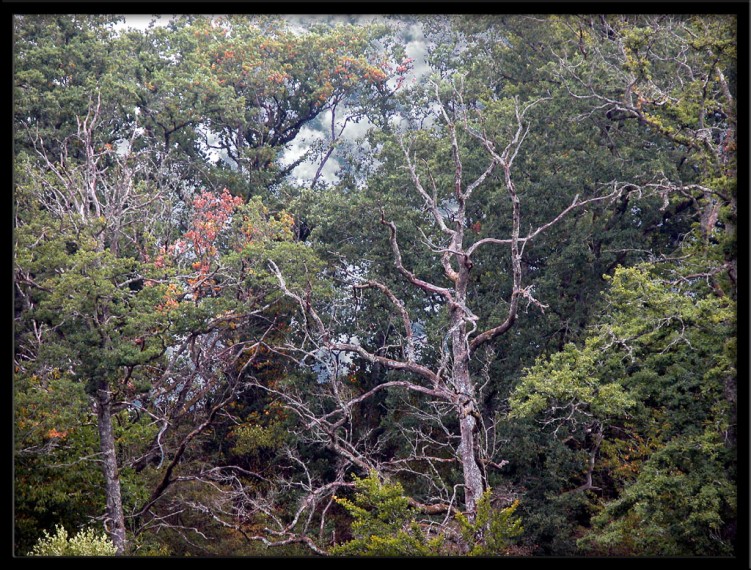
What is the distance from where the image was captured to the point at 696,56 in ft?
41.0

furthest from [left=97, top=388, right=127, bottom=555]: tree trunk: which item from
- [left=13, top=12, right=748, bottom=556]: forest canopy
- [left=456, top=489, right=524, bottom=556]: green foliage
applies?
[left=456, top=489, right=524, bottom=556]: green foliage

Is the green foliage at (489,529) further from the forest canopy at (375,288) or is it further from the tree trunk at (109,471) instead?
the tree trunk at (109,471)

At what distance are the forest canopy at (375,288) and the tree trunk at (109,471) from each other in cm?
5

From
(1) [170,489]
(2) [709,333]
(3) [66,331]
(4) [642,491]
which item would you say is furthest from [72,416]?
(2) [709,333]

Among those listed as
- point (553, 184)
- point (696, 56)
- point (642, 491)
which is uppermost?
point (696, 56)

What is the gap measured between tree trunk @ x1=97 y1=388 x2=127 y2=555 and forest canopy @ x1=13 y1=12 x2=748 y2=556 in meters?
0.05

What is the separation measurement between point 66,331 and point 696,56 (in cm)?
1106

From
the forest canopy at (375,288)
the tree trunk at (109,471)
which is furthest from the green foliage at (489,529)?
the tree trunk at (109,471)

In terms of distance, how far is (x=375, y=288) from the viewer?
1565cm

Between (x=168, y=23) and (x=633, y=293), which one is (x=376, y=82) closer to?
(x=168, y=23)

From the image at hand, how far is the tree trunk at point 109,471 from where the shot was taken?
470 inches

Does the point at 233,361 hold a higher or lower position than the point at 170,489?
higher

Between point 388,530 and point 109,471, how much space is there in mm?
5145

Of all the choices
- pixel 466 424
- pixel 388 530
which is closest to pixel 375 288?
pixel 466 424
